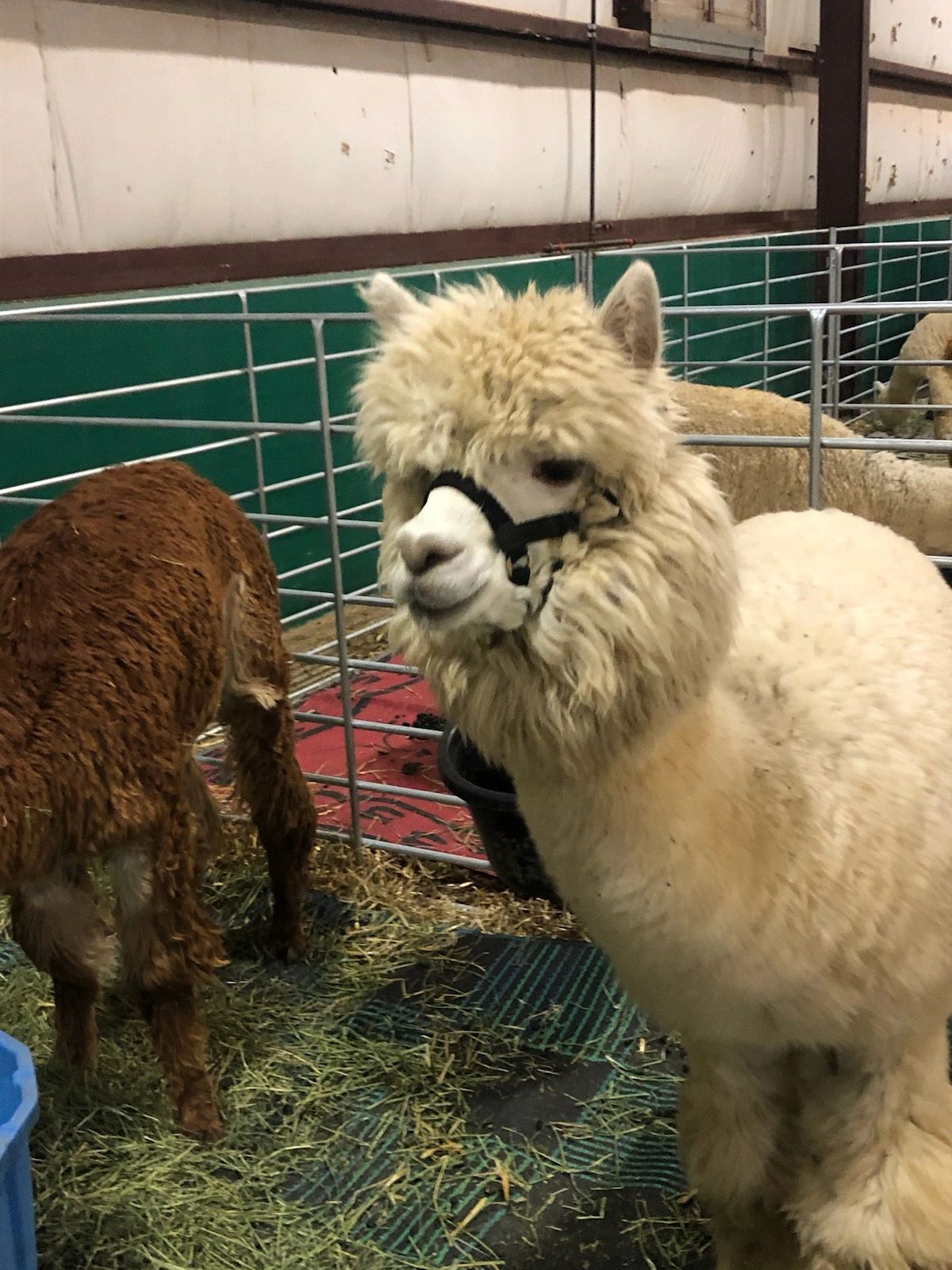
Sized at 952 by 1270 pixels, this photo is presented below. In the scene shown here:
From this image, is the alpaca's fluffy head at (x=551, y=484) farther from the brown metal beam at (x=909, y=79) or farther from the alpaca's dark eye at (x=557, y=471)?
the brown metal beam at (x=909, y=79)

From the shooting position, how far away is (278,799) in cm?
253

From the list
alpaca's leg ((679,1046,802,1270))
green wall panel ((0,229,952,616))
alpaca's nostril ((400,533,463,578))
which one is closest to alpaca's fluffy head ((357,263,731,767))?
alpaca's nostril ((400,533,463,578))

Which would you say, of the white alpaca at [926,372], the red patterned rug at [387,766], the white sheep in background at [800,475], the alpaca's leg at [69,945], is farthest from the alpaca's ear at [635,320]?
the white alpaca at [926,372]

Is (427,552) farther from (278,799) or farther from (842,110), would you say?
(842,110)

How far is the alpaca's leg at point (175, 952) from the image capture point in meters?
1.93

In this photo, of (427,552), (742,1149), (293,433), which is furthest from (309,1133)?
(293,433)

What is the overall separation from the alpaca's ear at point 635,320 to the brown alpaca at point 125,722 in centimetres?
102

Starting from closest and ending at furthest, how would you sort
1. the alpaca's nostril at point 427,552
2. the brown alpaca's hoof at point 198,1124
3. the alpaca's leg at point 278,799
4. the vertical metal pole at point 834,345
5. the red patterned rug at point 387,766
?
the alpaca's nostril at point 427,552, the brown alpaca's hoof at point 198,1124, the alpaca's leg at point 278,799, the red patterned rug at point 387,766, the vertical metal pole at point 834,345

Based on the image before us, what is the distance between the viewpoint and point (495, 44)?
4.98 m

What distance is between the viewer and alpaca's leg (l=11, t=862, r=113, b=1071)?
1.97 meters

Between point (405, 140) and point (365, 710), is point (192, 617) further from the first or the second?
point (405, 140)

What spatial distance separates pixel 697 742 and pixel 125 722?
0.96m

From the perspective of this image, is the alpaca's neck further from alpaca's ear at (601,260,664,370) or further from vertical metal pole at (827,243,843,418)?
alpaca's ear at (601,260,664,370)

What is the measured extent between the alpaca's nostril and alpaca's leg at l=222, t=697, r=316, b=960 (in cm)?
134
